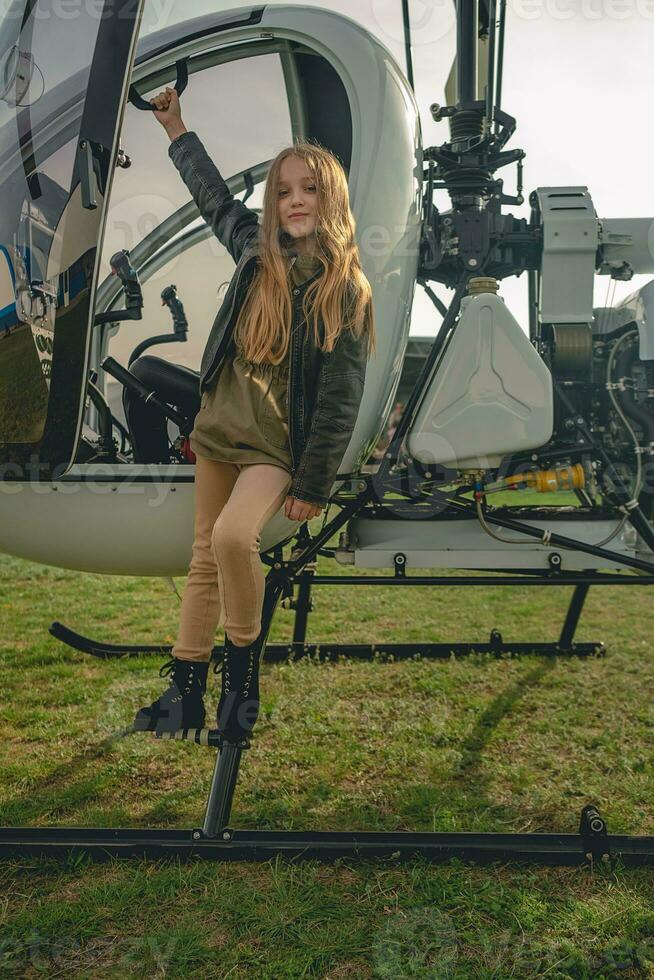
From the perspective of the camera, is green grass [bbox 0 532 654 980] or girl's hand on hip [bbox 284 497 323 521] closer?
green grass [bbox 0 532 654 980]

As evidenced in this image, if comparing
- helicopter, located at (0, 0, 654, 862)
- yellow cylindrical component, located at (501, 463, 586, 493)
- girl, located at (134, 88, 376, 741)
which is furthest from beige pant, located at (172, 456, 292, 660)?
yellow cylindrical component, located at (501, 463, 586, 493)

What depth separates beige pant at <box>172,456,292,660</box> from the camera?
1825mm

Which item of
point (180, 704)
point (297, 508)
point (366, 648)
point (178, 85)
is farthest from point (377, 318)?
point (366, 648)

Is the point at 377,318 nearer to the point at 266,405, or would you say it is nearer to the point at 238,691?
the point at 266,405

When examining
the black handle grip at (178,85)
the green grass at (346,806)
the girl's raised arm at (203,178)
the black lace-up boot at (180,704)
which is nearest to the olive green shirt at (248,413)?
the girl's raised arm at (203,178)

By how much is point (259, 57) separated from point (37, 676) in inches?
112

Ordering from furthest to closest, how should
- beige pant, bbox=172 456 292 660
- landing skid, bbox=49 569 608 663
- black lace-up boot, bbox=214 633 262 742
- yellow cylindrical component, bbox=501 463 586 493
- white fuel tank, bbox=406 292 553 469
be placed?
landing skid, bbox=49 569 608 663
yellow cylindrical component, bbox=501 463 586 493
white fuel tank, bbox=406 292 553 469
black lace-up boot, bbox=214 633 262 742
beige pant, bbox=172 456 292 660

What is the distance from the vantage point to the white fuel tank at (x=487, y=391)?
2.39m

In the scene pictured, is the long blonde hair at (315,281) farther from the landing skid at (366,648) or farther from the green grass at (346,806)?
the landing skid at (366,648)

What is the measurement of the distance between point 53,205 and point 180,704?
1.43m

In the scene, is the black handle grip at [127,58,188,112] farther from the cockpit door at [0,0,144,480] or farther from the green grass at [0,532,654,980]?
the green grass at [0,532,654,980]

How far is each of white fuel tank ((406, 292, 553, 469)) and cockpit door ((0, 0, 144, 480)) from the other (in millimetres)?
1144

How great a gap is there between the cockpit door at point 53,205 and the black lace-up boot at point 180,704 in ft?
2.24

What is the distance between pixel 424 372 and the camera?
A: 253 cm
